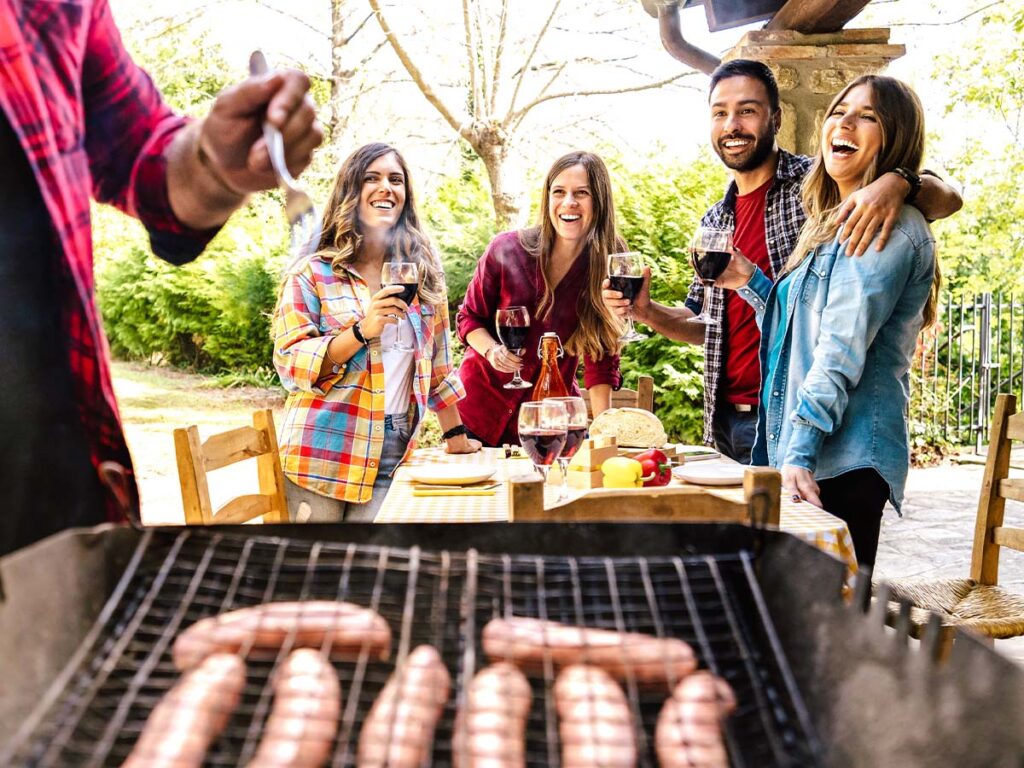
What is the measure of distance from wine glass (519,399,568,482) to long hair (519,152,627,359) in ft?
4.78

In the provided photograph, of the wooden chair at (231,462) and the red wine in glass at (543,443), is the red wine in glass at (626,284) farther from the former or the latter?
the wooden chair at (231,462)

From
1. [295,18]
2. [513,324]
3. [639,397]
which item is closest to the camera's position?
[513,324]

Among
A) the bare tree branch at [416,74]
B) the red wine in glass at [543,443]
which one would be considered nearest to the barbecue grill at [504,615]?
the red wine in glass at [543,443]

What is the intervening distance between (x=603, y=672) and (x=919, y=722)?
0.93 feet

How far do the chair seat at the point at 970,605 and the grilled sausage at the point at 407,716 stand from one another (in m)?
1.54

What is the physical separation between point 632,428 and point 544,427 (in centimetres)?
90

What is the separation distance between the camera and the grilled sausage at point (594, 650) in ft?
2.94

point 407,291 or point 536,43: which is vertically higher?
point 536,43

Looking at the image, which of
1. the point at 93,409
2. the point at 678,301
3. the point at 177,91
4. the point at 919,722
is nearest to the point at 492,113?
the point at 678,301

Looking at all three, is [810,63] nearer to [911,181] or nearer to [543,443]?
[911,181]

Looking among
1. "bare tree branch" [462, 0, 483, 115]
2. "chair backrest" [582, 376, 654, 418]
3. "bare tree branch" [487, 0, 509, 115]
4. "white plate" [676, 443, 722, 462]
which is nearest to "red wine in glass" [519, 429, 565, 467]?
"white plate" [676, 443, 722, 462]

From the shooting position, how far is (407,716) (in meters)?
0.80

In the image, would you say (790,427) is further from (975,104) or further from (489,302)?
(975,104)

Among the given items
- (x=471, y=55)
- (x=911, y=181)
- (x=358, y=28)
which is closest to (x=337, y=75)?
(x=358, y=28)
